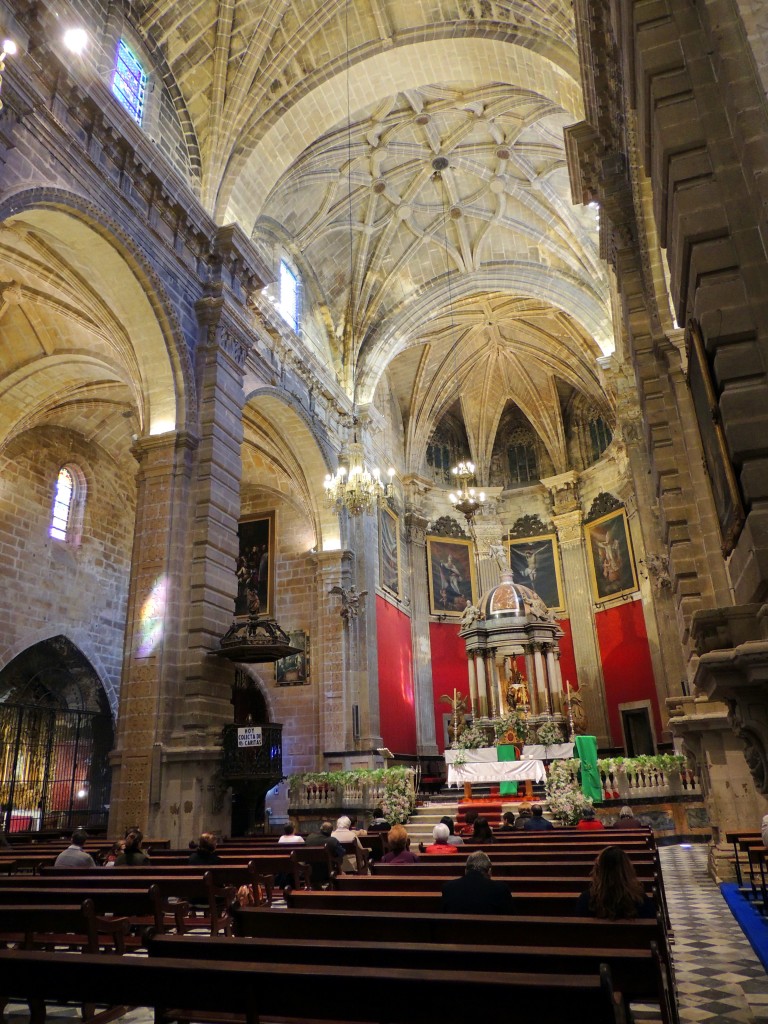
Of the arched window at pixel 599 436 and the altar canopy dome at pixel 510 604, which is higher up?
the arched window at pixel 599 436

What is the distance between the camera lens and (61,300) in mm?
13414

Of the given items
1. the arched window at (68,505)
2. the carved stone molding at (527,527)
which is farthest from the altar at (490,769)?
the carved stone molding at (527,527)

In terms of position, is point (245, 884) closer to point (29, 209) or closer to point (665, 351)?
point (665, 351)

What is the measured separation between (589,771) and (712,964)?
865 centimetres

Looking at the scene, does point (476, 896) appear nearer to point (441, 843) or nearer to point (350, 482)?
point (441, 843)

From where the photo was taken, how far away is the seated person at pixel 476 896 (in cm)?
345

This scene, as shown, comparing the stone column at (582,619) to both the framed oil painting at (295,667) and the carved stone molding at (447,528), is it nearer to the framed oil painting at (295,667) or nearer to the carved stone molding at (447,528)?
the carved stone molding at (447,528)

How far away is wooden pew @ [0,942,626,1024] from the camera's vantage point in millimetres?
1796

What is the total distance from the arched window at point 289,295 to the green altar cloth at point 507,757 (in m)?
10.7

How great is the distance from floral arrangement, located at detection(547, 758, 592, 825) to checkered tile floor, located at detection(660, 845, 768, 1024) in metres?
3.67

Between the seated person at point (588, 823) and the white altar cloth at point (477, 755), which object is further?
the white altar cloth at point (477, 755)

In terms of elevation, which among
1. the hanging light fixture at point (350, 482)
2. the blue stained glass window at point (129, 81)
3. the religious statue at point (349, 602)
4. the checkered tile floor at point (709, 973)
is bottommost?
the checkered tile floor at point (709, 973)

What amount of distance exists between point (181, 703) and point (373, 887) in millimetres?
6778

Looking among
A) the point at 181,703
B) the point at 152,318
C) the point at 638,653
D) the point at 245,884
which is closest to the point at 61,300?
the point at 152,318
